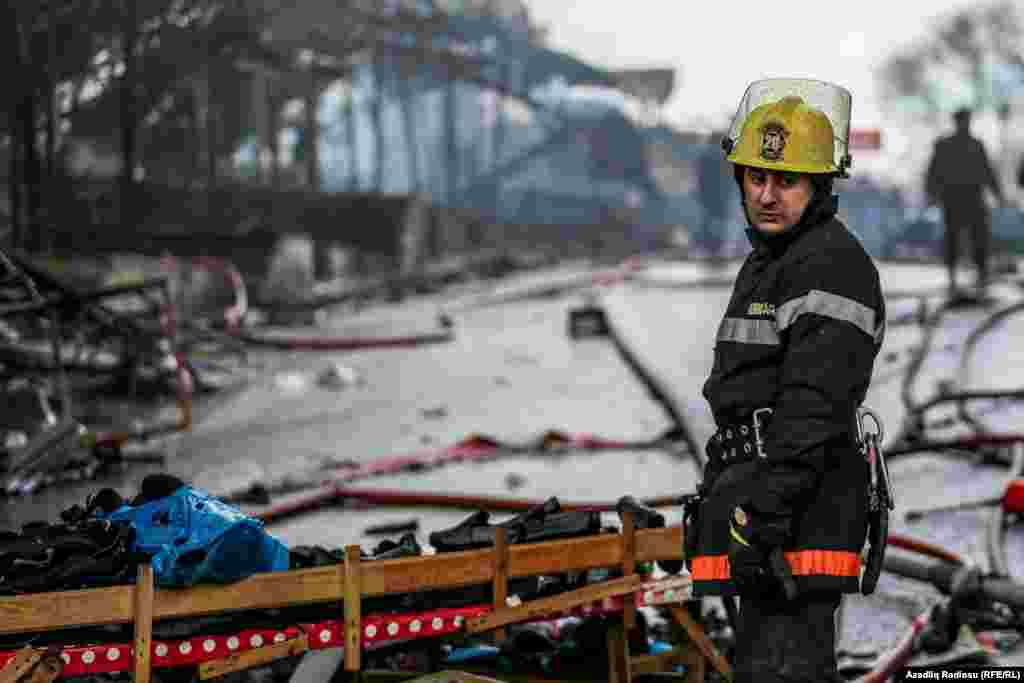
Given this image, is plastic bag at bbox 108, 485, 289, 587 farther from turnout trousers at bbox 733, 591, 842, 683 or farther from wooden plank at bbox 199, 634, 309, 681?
turnout trousers at bbox 733, 591, 842, 683

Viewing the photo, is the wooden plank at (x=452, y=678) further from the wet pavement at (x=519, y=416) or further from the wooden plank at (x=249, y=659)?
the wet pavement at (x=519, y=416)

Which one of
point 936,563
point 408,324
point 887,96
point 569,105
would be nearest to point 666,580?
point 936,563

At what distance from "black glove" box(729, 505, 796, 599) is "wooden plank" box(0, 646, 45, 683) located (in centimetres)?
190

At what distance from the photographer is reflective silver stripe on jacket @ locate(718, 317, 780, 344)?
135 inches

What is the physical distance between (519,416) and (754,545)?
839cm

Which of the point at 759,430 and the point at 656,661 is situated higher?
the point at 759,430

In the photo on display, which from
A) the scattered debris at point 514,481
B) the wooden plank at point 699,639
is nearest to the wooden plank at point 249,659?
the wooden plank at point 699,639

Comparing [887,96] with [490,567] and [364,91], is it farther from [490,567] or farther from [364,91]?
[490,567]

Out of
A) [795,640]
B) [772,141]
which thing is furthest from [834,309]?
[795,640]

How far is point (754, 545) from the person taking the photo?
3229 mm

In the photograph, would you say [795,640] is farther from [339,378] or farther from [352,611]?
[339,378]

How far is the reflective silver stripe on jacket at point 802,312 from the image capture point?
130 inches

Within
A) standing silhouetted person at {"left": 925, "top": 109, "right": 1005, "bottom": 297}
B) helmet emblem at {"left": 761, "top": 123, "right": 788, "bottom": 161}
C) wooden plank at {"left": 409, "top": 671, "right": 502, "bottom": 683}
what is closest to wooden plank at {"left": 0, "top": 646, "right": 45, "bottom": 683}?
wooden plank at {"left": 409, "top": 671, "right": 502, "bottom": 683}

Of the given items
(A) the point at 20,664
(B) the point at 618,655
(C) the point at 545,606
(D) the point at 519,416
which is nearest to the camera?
(A) the point at 20,664
